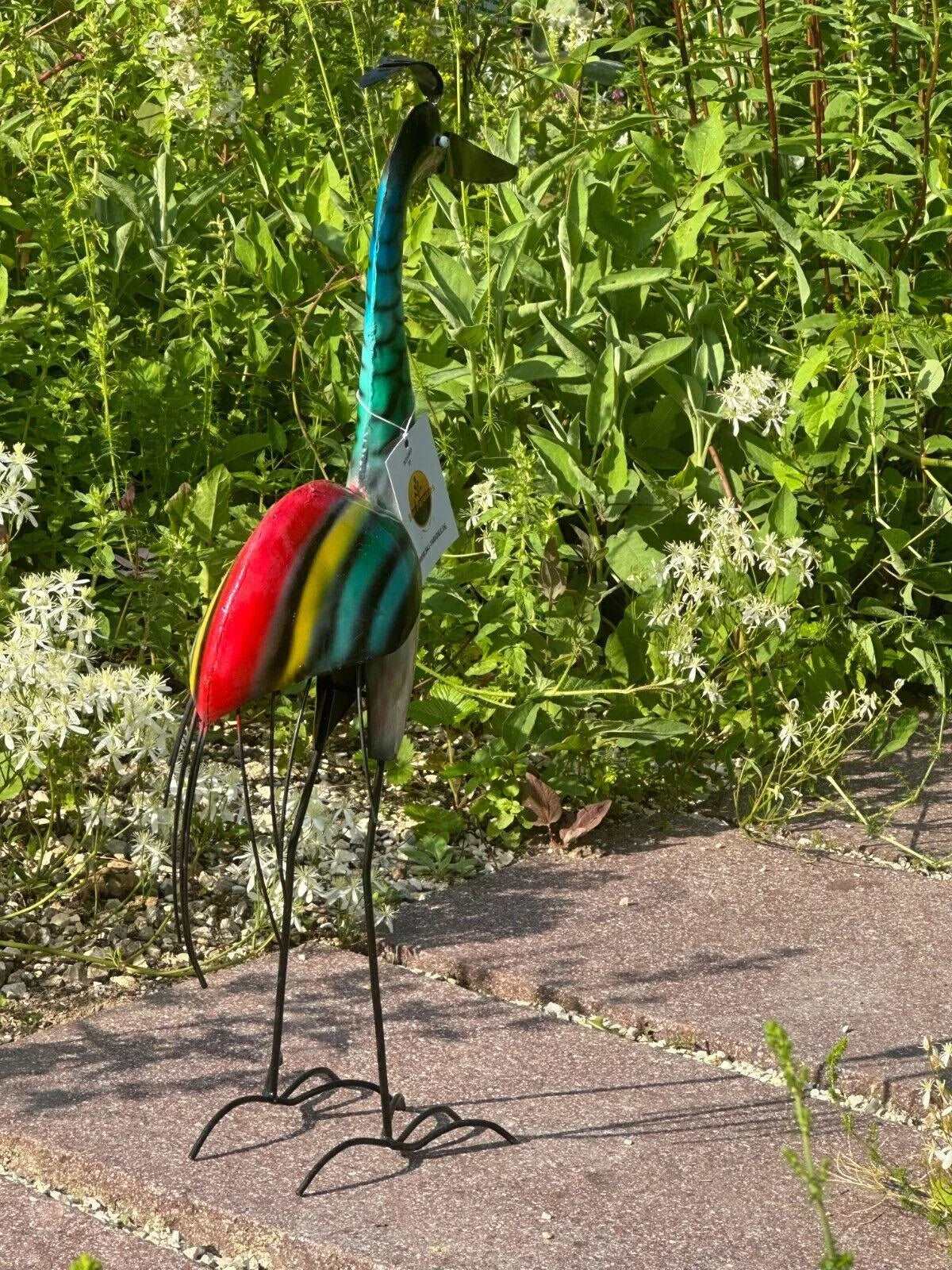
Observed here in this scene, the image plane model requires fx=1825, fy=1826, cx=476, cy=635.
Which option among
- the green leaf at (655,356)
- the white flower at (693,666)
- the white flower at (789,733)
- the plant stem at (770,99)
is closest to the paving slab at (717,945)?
the white flower at (789,733)

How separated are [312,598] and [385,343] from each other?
14.7 inches

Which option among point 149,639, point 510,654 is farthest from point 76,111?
point 510,654

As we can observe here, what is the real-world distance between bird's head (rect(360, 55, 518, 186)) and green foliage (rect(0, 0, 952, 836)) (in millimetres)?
800

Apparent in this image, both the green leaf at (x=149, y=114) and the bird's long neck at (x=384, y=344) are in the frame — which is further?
the green leaf at (x=149, y=114)

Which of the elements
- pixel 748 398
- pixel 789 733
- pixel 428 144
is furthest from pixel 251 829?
pixel 748 398

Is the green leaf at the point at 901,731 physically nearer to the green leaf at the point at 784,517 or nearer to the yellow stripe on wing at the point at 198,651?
the green leaf at the point at 784,517

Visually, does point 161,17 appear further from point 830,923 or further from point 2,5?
point 830,923

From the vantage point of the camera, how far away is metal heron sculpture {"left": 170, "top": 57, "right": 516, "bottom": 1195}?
2145 mm

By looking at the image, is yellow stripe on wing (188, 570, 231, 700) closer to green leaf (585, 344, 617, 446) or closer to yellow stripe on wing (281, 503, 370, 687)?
yellow stripe on wing (281, 503, 370, 687)

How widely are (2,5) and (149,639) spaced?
249 cm

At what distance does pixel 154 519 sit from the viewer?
12.9 ft

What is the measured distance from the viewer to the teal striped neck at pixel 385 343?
230 cm

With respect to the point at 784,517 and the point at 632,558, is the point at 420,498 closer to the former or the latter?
the point at 632,558

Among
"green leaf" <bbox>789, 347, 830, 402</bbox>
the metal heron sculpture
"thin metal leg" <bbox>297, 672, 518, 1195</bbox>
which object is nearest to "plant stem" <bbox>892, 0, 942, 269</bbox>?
"green leaf" <bbox>789, 347, 830, 402</bbox>
